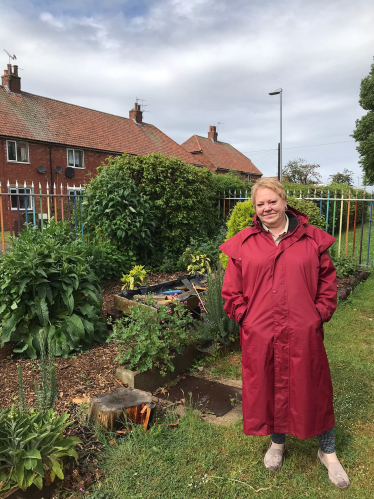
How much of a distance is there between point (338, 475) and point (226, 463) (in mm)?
673

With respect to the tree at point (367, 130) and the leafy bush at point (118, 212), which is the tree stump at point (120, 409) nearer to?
the leafy bush at point (118, 212)

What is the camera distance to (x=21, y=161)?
20578 millimetres

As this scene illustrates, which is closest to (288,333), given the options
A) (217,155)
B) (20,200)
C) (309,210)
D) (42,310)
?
(42,310)

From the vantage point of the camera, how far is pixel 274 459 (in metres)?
2.35

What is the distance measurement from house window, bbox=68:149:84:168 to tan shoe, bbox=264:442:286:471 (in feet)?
74.2

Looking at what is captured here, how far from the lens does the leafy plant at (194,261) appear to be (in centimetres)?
635

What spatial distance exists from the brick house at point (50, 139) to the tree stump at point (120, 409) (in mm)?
18850

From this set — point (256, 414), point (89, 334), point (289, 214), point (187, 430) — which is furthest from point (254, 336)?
point (89, 334)

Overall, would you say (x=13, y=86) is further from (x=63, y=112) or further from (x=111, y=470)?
(x=111, y=470)

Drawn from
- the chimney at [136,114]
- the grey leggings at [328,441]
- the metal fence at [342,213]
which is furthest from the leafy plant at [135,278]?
the chimney at [136,114]

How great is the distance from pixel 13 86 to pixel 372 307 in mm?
23304

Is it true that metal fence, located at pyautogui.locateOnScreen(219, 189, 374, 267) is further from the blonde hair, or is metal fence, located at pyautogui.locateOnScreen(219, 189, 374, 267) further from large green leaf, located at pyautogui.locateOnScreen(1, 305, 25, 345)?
large green leaf, located at pyautogui.locateOnScreen(1, 305, 25, 345)

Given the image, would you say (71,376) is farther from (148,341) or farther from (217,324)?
(217,324)

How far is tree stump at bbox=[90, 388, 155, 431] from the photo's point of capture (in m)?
2.53
